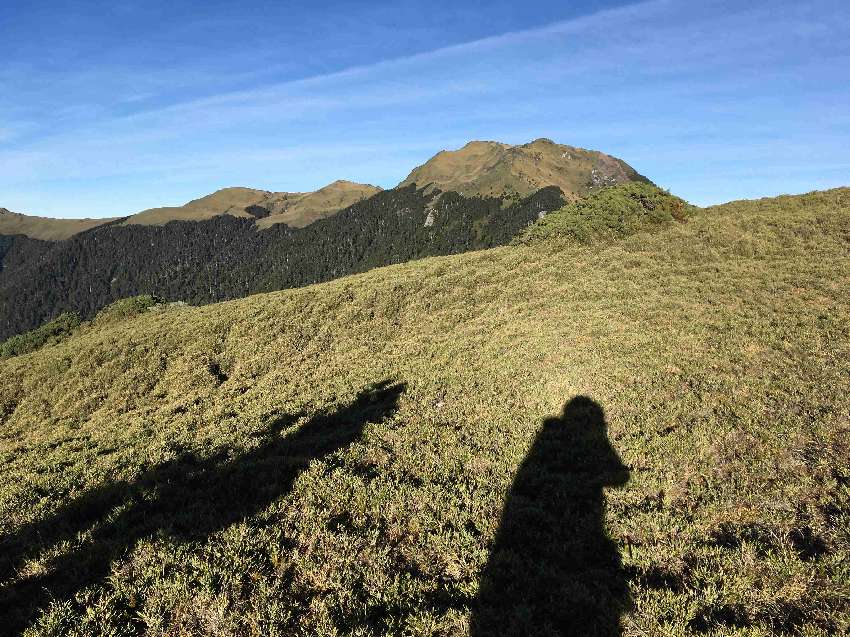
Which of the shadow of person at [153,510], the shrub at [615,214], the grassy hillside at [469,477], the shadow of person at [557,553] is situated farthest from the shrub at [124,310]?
the shadow of person at [557,553]

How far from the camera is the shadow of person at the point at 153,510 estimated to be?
6.89m

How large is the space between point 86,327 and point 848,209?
206 ft

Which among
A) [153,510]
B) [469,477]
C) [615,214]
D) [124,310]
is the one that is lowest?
[153,510]

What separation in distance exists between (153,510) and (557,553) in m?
8.24

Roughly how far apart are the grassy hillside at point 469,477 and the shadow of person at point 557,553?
1.8 inches

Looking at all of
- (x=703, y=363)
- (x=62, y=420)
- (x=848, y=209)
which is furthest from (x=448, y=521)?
(x=848, y=209)

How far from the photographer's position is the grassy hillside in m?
6.40

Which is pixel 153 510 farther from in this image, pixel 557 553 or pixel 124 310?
pixel 124 310

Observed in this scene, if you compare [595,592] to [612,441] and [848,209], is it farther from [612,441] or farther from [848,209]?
[848,209]

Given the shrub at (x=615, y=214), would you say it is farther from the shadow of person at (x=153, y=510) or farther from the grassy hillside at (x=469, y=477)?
the shadow of person at (x=153, y=510)

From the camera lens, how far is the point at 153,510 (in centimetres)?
912

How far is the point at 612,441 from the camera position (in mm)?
11234

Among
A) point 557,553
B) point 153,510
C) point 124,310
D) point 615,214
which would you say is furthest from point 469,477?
point 124,310

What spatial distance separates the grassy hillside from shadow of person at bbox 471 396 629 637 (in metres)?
0.05
